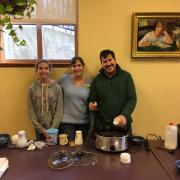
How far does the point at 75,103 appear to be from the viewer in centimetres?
242

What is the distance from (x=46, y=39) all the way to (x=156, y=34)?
3.71ft

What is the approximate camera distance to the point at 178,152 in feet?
6.05

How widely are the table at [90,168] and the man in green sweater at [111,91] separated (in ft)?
1.87

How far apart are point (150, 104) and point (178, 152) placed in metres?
0.91

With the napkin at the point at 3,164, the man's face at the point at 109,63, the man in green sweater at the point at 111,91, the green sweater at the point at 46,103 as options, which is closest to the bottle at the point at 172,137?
the man in green sweater at the point at 111,91

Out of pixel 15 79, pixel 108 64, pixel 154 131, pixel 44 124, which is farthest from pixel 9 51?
pixel 154 131

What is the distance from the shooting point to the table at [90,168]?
1.48 metres

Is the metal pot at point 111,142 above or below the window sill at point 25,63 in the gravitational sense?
below

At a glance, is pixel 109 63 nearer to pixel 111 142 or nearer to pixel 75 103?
pixel 75 103

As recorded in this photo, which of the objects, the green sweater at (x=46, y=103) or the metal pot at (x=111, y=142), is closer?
the metal pot at (x=111, y=142)

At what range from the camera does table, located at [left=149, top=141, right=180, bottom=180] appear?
60.1 inches

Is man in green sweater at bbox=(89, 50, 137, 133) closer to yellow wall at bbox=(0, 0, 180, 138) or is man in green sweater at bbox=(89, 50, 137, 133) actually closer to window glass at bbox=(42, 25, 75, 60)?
yellow wall at bbox=(0, 0, 180, 138)

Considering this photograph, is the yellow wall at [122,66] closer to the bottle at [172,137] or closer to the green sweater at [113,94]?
the green sweater at [113,94]

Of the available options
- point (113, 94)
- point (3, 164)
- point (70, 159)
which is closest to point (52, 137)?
point (70, 159)
